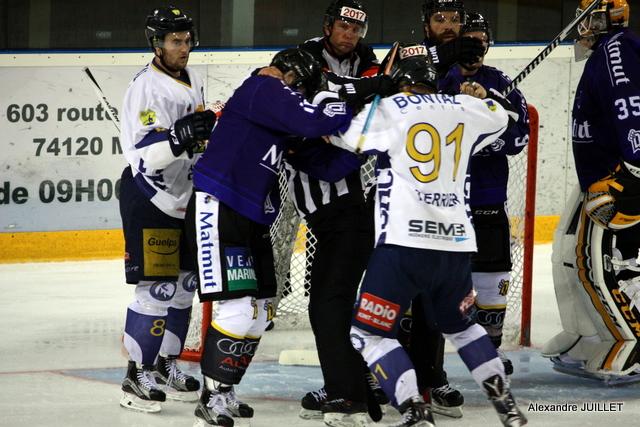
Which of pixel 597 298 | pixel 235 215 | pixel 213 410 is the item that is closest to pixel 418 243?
pixel 235 215

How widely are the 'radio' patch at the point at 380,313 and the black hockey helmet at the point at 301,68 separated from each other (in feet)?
2.26

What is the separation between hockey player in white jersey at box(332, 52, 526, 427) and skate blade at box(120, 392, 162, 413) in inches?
34.2

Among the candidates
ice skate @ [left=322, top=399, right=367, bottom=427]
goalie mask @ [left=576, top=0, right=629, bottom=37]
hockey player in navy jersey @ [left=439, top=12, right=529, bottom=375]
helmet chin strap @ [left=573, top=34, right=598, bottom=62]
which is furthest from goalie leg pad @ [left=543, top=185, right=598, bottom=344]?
ice skate @ [left=322, top=399, right=367, bottom=427]

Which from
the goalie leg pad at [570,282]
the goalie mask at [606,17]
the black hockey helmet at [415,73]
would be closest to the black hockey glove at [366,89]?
the black hockey helmet at [415,73]

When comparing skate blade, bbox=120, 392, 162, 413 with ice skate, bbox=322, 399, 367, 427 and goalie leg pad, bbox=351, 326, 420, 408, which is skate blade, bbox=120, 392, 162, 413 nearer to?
ice skate, bbox=322, 399, 367, 427

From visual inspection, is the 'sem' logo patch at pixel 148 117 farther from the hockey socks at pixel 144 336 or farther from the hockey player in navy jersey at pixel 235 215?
the hockey socks at pixel 144 336

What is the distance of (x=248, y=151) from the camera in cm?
350

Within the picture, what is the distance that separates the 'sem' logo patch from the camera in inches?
152

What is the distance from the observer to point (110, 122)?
270 inches

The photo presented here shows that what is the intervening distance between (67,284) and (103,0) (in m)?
1.90

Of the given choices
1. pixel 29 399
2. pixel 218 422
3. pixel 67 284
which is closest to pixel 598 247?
pixel 218 422

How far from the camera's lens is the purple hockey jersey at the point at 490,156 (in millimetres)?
4121

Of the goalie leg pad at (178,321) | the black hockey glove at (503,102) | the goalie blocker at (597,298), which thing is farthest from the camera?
the goalie blocker at (597,298)

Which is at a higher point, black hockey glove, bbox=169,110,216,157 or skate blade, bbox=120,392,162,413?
black hockey glove, bbox=169,110,216,157
